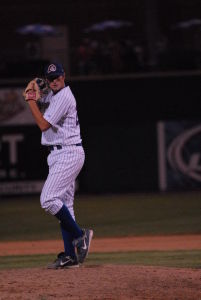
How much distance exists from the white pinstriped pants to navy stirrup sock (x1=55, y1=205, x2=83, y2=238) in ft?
0.19

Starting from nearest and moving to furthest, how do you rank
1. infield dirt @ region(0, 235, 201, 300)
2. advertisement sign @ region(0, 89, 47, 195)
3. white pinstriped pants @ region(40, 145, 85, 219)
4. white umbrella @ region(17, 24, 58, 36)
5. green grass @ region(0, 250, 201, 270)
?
infield dirt @ region(0, 235, 201, 300), white pinstriped pants @ region(40, 145, 85, 219), green grass @ region(0, 250, 201, 270), advertisement sign @ region(0, 89, 47, 195), white umbrella @ region(17, 24, 58, 36)

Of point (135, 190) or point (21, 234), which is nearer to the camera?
point (21, 234)

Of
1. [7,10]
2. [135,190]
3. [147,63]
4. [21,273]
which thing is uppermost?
[7,10]

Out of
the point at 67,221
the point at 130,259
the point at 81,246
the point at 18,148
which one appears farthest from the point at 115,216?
the point at 67,221

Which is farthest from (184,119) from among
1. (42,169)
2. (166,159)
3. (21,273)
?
(21,273)

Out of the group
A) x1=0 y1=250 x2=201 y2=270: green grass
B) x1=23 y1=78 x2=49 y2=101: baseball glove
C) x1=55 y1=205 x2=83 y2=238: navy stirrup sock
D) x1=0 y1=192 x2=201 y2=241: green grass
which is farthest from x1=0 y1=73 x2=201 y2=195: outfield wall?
x1=55 y1=205 x2=83 y2=238: navy stirrup sock

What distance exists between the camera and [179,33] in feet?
72.5

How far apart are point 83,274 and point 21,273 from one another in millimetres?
616

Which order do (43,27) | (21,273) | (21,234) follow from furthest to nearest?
(43,27) → (21,234) → (21,273)

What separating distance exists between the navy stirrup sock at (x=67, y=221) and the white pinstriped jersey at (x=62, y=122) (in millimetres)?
608

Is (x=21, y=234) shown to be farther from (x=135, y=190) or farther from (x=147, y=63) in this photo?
(x=147, y=63)

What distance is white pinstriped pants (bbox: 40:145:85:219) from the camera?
23.7ft

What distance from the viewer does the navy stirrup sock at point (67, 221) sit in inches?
287

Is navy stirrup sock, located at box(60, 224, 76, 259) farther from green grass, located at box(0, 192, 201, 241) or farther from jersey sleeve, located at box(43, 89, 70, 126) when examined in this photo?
green grass, located at box(0, 192, 201, 241)
